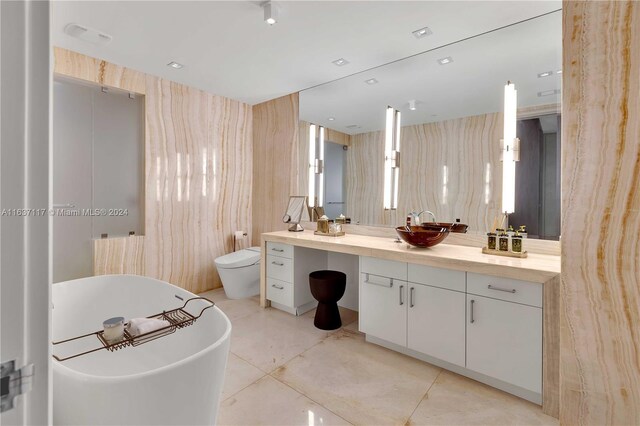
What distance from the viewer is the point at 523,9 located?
202 cm

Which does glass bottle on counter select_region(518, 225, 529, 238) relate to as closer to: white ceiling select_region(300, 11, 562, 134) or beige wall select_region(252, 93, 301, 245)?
white ceiling select_region(300, 11, 562, 134)

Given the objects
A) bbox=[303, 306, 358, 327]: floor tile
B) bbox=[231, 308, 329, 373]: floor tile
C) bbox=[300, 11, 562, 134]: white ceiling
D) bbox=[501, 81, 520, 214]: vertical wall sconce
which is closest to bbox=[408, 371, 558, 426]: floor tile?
bbox=[231, 308, 329, 373]: floor tile

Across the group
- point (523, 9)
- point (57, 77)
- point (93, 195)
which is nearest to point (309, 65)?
point (523, 9)

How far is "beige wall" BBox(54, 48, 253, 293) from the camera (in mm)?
3035

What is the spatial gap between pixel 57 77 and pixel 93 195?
1.02 metres

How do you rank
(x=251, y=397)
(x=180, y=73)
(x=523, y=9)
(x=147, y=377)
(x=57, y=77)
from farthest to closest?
1. (x=180, y=73)
2. (x=57, y=77)
3. (x=523, y=9)
4. (x=251, y=397)
5. (x=147, y=377)

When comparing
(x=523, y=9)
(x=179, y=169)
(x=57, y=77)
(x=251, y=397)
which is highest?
(x=523, y=9)

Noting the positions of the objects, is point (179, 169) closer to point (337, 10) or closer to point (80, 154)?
point (80, 154)

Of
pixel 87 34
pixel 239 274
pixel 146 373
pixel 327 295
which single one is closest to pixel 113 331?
pixel 146 373

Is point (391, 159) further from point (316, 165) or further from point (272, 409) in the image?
point (272, 409)

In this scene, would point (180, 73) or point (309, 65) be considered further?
point (180, 73)

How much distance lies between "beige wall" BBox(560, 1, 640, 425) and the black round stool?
157 centimetres

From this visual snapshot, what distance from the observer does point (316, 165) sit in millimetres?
3527

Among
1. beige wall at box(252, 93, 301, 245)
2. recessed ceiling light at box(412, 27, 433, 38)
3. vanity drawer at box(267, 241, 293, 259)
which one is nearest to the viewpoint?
recessed ceiling light at box(412, 27, 433, 38)
